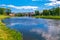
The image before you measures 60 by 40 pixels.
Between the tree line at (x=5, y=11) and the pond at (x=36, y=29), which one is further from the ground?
the tree line at (x=5, y=11)

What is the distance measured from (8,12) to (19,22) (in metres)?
4.69

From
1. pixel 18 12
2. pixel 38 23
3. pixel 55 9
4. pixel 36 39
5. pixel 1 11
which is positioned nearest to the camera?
pixel 36 39

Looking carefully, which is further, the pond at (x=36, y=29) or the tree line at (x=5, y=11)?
the tree line at (x=5, y=11)

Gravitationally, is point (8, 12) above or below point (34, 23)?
above

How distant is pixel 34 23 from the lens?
666 inches

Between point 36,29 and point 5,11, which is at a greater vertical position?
point 5,11

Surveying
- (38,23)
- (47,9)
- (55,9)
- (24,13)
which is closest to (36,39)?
(24,13)

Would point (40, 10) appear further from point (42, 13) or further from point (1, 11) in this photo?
point (1, 11)

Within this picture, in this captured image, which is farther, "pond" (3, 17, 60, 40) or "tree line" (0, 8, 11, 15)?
"tree line" (0, 8, 11, 15)

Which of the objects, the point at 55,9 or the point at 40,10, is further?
the point at 55,9

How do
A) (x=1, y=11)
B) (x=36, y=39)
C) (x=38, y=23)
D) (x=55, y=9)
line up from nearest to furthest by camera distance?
(x=36, y=39) → (x=1, y=11) → (x=55, y=9) → (x=38, y=23)

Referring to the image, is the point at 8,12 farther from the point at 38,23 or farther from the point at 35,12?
→ the point at 38,23

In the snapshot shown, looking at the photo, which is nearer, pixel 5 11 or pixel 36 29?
pixel 5 11

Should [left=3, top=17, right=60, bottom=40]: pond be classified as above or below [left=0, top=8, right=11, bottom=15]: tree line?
below
